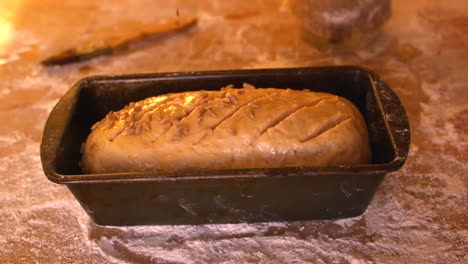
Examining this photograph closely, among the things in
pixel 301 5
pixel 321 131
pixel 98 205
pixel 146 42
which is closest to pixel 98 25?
pixel 146 42

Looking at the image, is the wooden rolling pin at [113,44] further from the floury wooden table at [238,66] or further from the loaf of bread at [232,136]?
the loaf of bread at [232,136]

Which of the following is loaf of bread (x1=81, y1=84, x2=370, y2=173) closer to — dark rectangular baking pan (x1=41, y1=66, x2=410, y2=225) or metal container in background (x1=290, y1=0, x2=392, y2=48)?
dark rectangular baking pan (x1=41, y1=66, x2=410, y2=225)

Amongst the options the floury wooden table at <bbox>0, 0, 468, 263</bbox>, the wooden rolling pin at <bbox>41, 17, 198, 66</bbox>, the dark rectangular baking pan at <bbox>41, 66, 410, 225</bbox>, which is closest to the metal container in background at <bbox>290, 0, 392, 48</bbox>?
the floury wooden table at <bbox>0, 0, 468, 263</bbox>

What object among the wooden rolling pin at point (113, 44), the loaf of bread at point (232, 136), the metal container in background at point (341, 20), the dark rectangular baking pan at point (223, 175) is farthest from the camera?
the wooden rolling pin at point (113, 44)

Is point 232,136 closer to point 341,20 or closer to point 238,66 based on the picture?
point 238,66

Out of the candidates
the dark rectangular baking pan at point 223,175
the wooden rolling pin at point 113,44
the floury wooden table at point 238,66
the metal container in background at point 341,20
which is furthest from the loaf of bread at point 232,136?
the wooden rolling pin at point 113,44

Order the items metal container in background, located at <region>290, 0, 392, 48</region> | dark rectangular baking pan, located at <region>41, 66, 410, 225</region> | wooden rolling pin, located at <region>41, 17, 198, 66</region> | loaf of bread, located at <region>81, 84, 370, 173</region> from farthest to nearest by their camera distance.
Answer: wooden rolling pin, located at <region>41, 17, 198, 66</region>
metal container in background, located at <region>290, 0, 392, 48</region>
loaf of bread, located at <region>81, 84, 370, 173</region>
dark rectangular baking pan, located at <region>41, 66, 410, 225</region>
